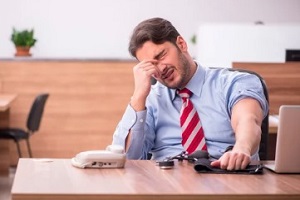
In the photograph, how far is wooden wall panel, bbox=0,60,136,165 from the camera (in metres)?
7.24

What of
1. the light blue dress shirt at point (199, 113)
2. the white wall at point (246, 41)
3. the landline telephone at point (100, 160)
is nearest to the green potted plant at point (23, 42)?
the white wall at point (246, 41)

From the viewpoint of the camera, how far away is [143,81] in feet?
9.05

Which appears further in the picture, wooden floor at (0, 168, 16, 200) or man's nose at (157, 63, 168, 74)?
wooden floor at (0, 168, 16, 200)

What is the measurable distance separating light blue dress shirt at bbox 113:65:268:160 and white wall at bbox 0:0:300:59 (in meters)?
5.72

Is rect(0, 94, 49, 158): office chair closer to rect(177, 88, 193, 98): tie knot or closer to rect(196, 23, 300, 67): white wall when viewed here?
rect(196, 23, 300, 67): white wall

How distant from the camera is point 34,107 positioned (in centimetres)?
637

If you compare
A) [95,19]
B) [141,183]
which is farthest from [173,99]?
[95,19]

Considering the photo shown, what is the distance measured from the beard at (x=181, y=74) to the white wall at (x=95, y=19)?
5732mm

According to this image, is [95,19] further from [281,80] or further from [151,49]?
[151,49]

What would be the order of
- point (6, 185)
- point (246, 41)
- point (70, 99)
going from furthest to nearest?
point (70, 99) → point (6, 185) → point (246, 41)

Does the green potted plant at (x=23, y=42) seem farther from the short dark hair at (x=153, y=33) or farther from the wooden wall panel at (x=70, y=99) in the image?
the short dark hair at (x=153, y=33)

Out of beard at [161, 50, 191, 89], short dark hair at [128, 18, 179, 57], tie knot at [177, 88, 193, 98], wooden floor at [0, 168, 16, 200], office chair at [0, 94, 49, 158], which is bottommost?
wooden floor at [0, 168, 16, 200]

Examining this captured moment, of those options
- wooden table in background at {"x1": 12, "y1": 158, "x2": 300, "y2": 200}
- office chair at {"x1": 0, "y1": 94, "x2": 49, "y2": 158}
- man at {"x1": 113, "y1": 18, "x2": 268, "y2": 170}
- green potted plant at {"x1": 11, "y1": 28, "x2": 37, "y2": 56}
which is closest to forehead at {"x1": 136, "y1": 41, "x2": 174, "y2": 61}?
man at {"x1": 113, "y1": 18, "x2": 268, "y2": 170}

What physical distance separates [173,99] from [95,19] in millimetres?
5963
